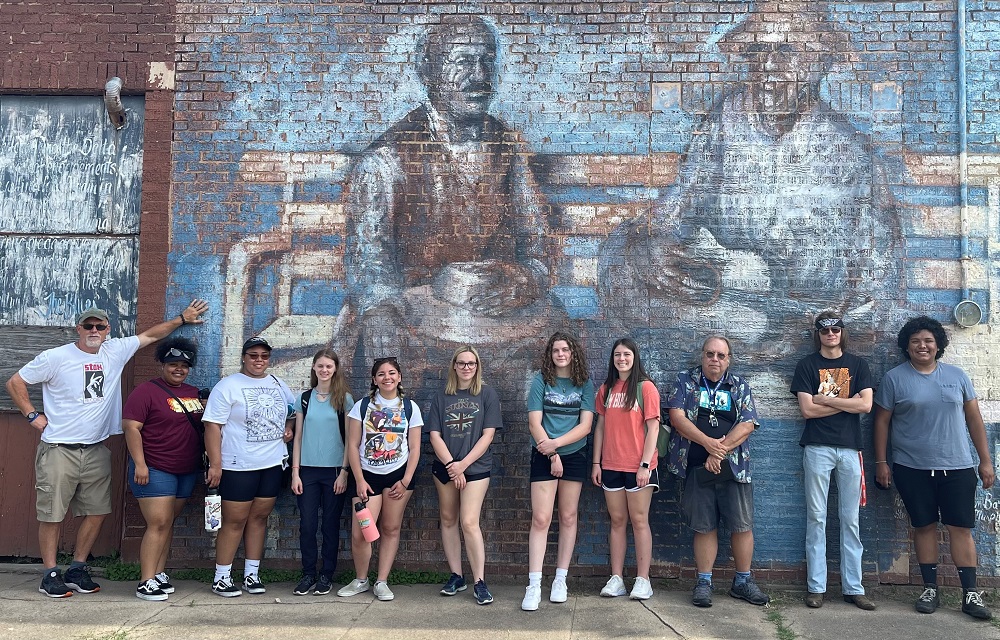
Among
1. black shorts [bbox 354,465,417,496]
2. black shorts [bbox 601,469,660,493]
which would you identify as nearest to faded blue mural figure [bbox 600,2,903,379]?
black shorts [bbox 601,469,660,493]

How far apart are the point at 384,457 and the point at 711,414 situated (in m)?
2.49

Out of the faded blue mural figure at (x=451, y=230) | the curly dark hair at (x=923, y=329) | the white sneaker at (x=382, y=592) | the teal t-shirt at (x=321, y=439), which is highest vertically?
the faded blue mural figure at (x=451, y=230)

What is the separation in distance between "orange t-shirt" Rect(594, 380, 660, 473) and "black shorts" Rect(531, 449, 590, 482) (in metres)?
0.17

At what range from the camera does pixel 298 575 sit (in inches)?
249

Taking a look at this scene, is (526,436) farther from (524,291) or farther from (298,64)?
(298,64)

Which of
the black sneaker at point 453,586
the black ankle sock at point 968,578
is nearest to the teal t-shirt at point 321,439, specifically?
the black sneaker at point 453,586

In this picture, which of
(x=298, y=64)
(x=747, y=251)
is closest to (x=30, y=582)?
(x=298, y=64)

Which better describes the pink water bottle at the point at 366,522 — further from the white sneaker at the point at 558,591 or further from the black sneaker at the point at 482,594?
the white sneaker at the point at 558,591

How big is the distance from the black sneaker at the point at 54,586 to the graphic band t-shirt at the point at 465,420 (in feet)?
9.82

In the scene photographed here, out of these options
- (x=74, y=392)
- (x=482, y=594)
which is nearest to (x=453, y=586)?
(x=482, y=594)

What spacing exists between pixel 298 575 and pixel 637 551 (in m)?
2.75

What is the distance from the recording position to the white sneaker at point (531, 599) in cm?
557

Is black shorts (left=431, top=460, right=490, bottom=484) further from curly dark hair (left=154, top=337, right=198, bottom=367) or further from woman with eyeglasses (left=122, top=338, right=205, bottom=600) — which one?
curly dark hair (left=154, top=337, right=198, bottom=367)

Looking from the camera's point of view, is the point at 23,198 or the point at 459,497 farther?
the point at 23,198
